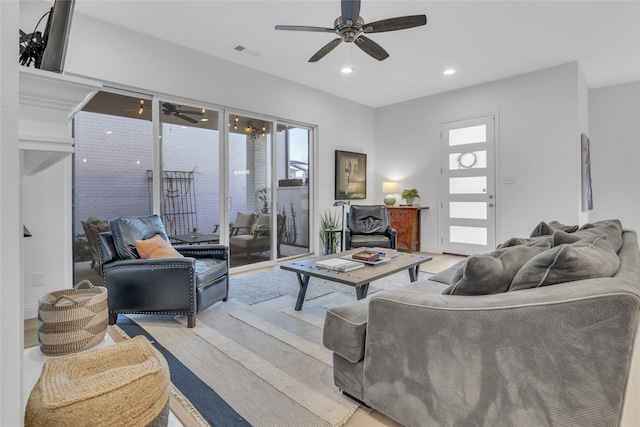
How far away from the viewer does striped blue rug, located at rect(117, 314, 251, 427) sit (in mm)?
1504

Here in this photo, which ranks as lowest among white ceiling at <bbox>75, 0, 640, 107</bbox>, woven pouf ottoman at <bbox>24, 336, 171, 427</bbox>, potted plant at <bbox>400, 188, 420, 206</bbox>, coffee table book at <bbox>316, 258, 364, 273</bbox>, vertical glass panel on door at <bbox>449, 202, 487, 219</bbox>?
coffee table book at <bbox>316, 258, 364, 273</bbox>

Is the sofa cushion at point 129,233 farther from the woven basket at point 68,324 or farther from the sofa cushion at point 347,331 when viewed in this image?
the sofa cushion at point 347,331

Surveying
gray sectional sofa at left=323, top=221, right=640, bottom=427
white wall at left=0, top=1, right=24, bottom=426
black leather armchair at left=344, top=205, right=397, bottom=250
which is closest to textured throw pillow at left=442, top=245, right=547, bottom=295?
gray sectional sofa at left=323, top=221, right=640, bottom=427

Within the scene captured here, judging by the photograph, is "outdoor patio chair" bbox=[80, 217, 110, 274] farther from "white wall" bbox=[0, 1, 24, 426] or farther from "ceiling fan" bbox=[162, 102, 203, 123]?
"white wall" bbox=[0, 1, 24, 426]

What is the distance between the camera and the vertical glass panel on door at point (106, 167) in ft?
10.7

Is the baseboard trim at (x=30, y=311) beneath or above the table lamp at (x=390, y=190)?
beneath

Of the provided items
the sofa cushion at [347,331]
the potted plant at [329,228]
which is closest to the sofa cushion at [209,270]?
the sofa cushion at [347,331]

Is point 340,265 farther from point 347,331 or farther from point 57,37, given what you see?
point 57,37

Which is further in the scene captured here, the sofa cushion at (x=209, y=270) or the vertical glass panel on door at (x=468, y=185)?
the vertical glass panel on door at (x=468, y=185)

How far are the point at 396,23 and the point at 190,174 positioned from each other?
2848 millimetres

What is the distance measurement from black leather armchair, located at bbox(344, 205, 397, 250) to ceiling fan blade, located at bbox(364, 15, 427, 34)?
2.57m

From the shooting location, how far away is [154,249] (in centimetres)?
274

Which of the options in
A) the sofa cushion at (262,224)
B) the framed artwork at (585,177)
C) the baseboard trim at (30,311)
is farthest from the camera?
the sofa cushion at (262,224)

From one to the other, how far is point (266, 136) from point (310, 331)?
10.8 ft
